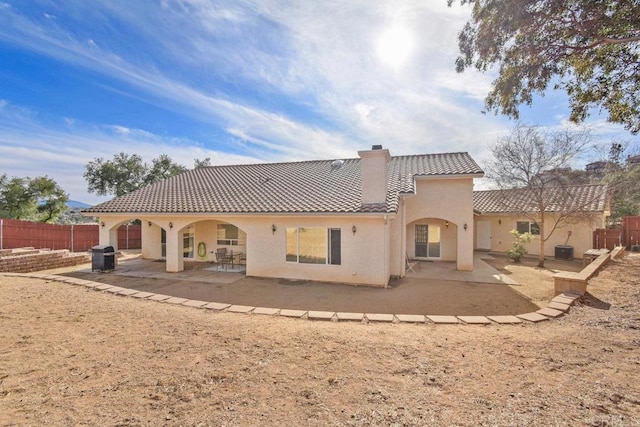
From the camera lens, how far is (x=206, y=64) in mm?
12734

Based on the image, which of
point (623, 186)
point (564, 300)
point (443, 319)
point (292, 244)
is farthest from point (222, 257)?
point (623, 186)

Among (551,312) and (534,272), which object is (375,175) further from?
(534,272)

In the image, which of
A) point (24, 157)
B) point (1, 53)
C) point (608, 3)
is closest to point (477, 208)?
point (608, 3)

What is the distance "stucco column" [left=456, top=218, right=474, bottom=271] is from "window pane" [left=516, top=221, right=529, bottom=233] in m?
9.48

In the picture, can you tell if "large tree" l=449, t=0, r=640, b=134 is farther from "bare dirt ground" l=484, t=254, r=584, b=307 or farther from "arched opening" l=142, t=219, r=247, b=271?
"arched opening" l=142, t=219, r=247, b=271

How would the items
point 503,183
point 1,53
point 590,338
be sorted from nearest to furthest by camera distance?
1. point 590,338
2. point 1,53
3. point 503,183

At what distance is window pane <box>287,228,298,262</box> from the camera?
12461 mm

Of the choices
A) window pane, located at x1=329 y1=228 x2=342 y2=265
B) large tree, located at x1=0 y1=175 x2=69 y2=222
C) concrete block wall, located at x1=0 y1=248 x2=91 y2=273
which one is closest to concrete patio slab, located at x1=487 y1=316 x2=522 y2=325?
window pane, located at x1=329 y1=228 x2=342 y2=265

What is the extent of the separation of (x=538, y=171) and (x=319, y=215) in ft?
44.0

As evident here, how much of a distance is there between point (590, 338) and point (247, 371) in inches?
268

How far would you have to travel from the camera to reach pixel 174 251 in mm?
14039

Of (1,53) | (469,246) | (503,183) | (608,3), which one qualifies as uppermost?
(1,53)

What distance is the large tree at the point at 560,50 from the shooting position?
7402 millimetres

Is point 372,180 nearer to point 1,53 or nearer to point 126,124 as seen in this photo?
point 1,53
